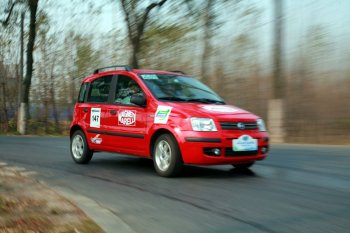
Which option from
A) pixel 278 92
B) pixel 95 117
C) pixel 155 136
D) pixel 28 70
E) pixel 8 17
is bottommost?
pixel 155 136

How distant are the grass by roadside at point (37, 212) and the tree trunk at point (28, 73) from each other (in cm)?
2111

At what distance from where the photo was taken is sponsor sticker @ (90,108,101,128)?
9.47 meters

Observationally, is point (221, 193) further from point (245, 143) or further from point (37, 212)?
point (37, 212)

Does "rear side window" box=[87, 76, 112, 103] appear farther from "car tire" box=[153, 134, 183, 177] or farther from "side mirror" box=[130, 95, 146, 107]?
"car tire" box=[153, 134, 183, 177]

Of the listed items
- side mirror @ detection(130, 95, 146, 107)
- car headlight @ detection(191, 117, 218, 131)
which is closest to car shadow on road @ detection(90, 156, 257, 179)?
car headlight @ detection(191, 117, 218, 131)

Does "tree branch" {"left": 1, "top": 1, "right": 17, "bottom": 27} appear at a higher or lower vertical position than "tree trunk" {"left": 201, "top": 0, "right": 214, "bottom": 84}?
higher

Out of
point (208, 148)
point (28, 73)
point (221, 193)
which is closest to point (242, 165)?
point (208, 148)

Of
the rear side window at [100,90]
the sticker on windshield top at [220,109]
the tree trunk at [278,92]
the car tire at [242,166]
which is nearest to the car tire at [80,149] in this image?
the rear side window at [100,90]

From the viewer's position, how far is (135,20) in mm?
23797

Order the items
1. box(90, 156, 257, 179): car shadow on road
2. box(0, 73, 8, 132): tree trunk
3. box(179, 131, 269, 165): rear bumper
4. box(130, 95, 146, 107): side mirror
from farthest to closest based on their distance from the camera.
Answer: box(0, 73, 8, 132): tree trunk
box(130, 95, 146, 107): side mirror
box(90, 156, 257, 179): car shadow on road
box(179, 131, 269, 165): rear bumper

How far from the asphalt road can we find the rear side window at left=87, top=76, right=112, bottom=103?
133 centimetres

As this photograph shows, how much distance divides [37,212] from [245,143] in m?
3.51

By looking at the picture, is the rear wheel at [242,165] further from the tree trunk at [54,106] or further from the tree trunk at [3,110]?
the tree trunk at [3,110]

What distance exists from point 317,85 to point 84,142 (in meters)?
9.89
